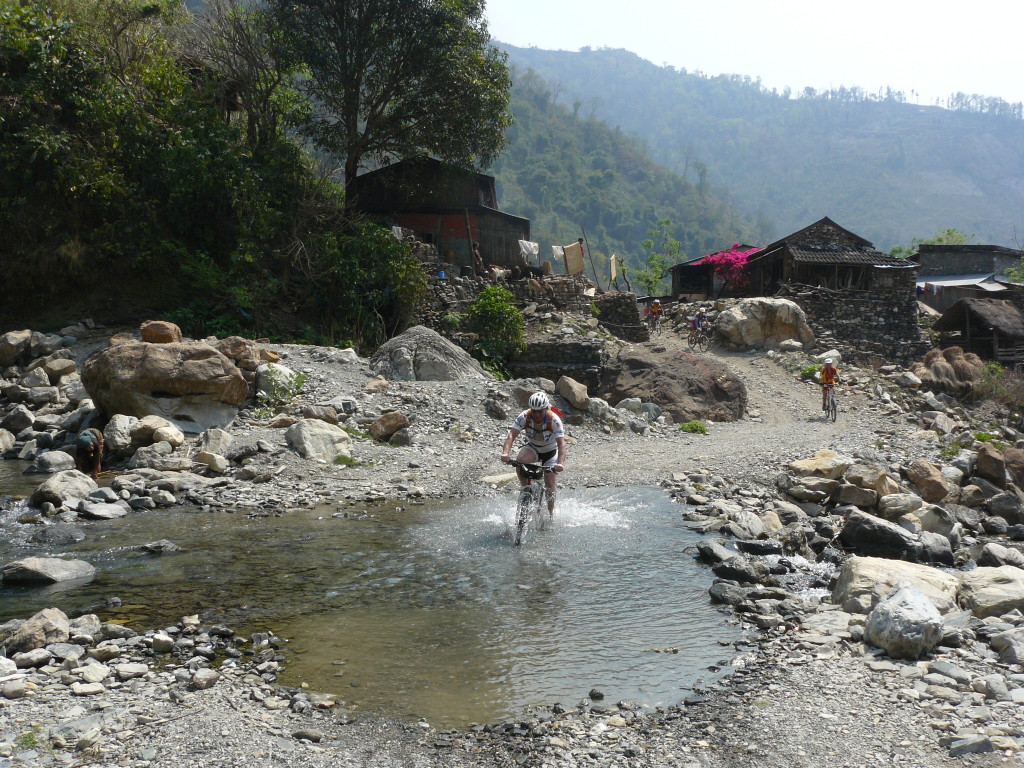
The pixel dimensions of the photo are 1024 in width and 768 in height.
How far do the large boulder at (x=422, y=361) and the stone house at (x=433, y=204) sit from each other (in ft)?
39.9

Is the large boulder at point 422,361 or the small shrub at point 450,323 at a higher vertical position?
the small shrub at point 450,323

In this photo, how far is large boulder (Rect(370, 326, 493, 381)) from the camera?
19.4 metres

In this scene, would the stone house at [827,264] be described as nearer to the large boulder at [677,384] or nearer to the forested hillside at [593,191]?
the large boulder at [677,384]

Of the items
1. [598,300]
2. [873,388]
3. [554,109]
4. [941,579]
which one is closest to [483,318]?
[598,300]

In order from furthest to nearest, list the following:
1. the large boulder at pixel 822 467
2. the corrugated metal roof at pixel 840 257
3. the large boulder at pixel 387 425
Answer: the corrugated metal roof at pixel 840 257 → the large boulder at pixel 387 425 → the large boulder at pixel 822 467

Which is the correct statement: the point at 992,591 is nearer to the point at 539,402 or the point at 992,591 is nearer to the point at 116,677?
the point at 539,402

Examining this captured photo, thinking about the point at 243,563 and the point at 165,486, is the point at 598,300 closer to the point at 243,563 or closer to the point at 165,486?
the point at 165,486

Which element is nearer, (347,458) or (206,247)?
(347,458)

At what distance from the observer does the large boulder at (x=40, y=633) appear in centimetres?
604

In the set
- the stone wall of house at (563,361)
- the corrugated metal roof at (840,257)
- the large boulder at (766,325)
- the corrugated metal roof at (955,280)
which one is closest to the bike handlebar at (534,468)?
the stone wall of house at (563,361)

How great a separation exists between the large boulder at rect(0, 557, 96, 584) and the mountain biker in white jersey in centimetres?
556

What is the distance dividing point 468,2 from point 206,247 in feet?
44.2

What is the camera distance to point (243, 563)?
29.2 feet

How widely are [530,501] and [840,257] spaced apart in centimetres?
3374
